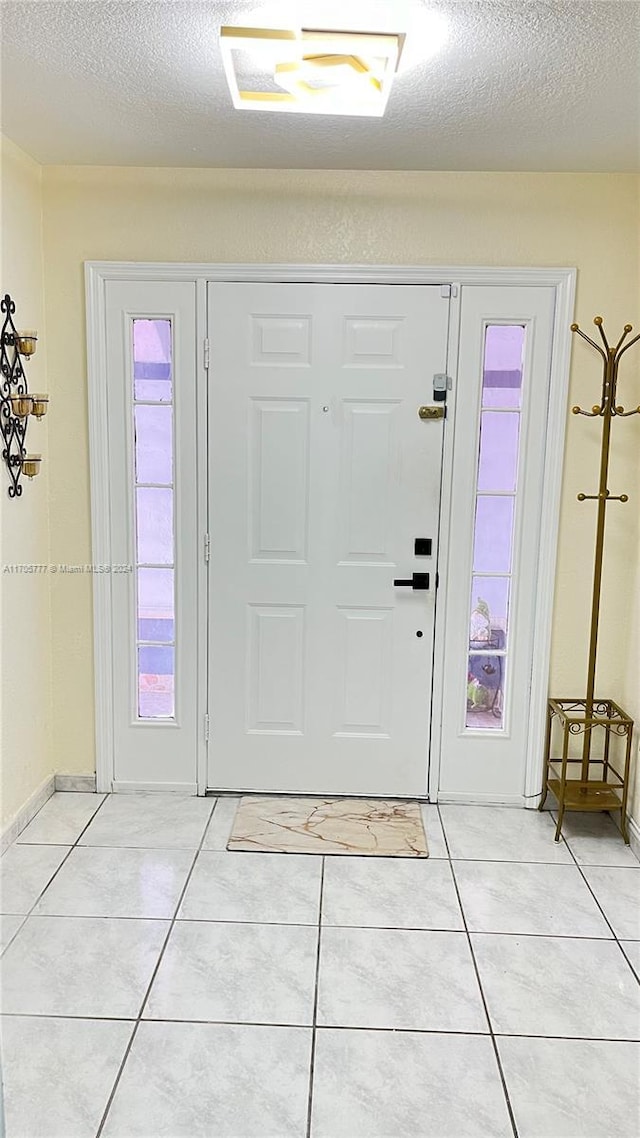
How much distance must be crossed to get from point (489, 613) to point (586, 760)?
0.69m

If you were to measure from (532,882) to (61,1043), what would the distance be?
162 cm

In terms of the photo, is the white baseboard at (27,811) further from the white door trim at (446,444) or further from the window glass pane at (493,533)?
the window glass pane at (493,533)

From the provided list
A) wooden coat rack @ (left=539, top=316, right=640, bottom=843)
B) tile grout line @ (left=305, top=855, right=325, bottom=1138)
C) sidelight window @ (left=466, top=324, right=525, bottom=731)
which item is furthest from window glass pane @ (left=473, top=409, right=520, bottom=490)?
tile grout line @ (left=305, top=855, right=325, bottom=1138)

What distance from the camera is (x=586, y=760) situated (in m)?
3.33

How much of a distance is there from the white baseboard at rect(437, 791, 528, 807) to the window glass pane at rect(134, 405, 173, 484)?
68.8 inches

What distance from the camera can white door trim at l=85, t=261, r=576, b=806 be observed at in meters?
3.25

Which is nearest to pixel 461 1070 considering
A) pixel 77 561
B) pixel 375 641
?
pixel 375 641

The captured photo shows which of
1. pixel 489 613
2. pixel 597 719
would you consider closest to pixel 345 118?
pixel 489 613

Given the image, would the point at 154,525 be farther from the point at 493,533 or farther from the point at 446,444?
the point at 493,533

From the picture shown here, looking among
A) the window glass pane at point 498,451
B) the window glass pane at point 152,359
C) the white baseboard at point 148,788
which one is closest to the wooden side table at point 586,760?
the window glass pane at point 498,451

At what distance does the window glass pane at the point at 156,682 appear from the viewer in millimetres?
3553

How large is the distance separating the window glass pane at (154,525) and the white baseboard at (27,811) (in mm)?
1009

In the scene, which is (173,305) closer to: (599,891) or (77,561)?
(77,561)

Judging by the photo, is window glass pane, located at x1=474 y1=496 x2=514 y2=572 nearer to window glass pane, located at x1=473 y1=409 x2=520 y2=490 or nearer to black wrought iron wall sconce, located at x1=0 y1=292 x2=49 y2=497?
window glass pane, located at x1=473 y1=409 x2=520 y2=490
